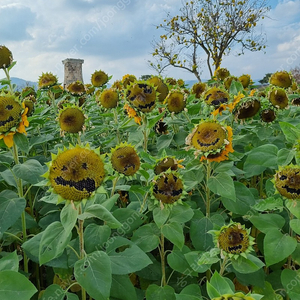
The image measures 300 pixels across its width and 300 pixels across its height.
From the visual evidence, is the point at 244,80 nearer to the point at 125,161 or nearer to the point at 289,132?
the point at 289,132

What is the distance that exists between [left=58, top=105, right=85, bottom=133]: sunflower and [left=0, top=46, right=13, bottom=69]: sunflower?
481mm

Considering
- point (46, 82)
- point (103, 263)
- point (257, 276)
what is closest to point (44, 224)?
point (103, 263)

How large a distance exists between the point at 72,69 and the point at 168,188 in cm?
917

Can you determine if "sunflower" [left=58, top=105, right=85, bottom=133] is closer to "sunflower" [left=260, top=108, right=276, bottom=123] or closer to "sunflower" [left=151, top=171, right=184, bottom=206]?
"sunflower" [left=151, top=171, right=184, bottom=206]

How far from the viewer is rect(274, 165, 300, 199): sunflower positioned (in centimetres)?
122

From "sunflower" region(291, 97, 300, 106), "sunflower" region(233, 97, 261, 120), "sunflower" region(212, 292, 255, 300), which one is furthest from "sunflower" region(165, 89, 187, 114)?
"sunflower" region(212, 292, 255, 300)

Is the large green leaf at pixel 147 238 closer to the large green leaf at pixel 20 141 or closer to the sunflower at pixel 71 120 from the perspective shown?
the large green leaf at pixel 20 141

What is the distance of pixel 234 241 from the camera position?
1.13 metres

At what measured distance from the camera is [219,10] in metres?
16.7

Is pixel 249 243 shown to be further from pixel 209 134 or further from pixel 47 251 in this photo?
pixel 47 251

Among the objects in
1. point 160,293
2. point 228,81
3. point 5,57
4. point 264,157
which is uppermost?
point 5,57

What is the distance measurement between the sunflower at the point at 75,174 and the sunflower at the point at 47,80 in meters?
2.10

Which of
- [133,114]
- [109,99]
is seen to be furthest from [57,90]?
[133,114]

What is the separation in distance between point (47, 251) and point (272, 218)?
0.94 meters
